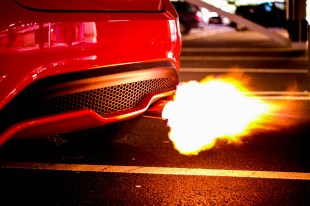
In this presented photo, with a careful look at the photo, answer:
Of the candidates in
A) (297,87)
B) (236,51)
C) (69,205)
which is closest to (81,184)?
(69,205)

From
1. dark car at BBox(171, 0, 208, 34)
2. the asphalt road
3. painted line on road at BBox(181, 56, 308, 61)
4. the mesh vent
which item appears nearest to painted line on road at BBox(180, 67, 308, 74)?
painted line on road at BBox(181, 56, 308, 61)

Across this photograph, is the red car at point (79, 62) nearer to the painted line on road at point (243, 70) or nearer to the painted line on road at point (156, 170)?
the painted line on road at point (156, 170)

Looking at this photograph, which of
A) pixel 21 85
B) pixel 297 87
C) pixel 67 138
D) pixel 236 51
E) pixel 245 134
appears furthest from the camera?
pixel 236 51

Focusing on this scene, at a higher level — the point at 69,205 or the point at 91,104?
the point at 91,104

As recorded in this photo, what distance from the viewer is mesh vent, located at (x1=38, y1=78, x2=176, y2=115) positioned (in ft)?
12.2

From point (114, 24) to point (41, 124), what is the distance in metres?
0.81

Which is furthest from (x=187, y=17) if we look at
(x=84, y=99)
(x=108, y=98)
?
(x=84, y=99)

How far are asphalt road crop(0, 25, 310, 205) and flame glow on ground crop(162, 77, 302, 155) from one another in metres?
0.16

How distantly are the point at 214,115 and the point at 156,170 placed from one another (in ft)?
7.66

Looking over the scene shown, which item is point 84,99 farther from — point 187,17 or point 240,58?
point 187,17

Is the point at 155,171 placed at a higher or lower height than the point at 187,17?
higher

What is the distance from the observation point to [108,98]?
4.00 metres

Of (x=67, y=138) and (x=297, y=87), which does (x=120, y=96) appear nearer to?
(x=67, y=138)

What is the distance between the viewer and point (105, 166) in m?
4.62
